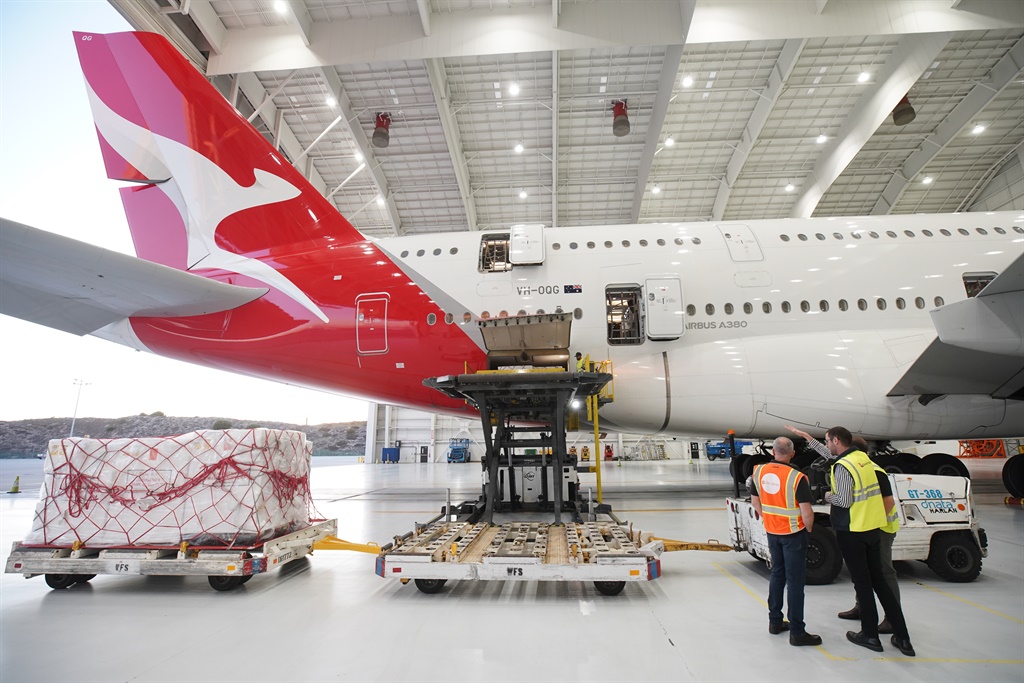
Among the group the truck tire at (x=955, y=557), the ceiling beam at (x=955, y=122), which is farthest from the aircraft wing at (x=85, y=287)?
the ceiling beam at (x=955, y=122)

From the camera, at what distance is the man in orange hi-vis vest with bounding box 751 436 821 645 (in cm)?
322

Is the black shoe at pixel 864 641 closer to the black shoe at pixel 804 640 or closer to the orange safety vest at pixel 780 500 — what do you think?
the black shoe at pixel 804 640

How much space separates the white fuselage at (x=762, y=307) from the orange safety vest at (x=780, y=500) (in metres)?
5.23

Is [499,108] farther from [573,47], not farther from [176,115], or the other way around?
[176,115]

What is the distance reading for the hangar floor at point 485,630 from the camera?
293 centimetres

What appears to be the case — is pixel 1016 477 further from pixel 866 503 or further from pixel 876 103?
pixel 876 103

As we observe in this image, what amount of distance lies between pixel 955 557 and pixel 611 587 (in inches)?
132

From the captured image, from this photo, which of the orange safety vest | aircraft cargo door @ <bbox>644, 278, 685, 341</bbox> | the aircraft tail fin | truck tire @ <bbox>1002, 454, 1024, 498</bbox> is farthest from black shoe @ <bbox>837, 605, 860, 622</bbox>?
the aircraft tail fin

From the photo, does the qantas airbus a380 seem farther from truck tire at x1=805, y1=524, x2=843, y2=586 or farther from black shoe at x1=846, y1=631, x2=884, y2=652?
black shoe at x1=846, y1=631, x2=884, y2=652

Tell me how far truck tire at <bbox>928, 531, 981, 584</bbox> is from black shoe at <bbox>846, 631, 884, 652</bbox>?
2014mm

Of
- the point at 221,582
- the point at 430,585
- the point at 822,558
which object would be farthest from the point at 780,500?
the point at 221,582

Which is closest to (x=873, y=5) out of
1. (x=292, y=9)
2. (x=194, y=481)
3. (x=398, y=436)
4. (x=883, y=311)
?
(x=883, y=311)

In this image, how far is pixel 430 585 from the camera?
423 centimetres

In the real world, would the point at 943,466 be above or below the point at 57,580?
above
